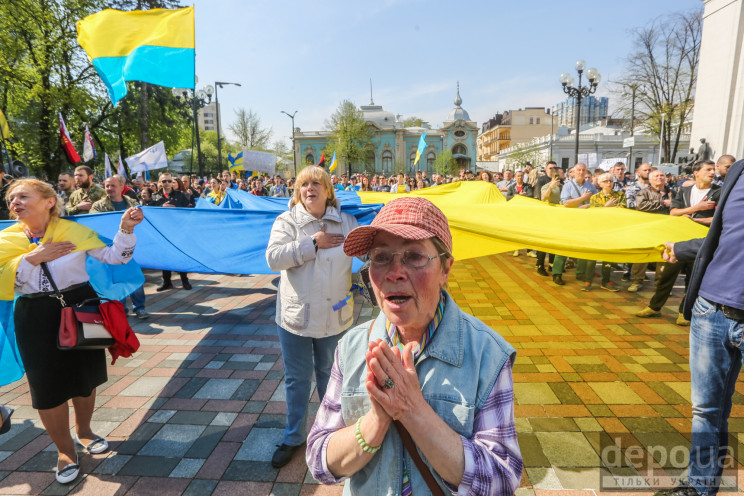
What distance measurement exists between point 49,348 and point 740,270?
169 inches

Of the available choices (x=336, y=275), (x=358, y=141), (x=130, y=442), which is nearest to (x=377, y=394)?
(x=336, y=275)

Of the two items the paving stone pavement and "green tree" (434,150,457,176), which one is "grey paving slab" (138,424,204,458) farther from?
"green tree" (434,150,457,176)

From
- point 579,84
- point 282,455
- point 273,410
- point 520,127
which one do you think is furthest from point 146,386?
point 520,127

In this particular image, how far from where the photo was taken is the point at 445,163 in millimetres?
69125

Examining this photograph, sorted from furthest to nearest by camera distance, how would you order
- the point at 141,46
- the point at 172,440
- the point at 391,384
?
the point at 141,46
the point at 172,440
the point at 391,384

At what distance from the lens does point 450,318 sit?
3.99ft

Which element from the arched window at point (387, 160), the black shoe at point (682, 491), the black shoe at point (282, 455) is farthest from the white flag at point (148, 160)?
the arched window at point (387, 160)

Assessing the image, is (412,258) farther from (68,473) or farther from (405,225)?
(68,473)

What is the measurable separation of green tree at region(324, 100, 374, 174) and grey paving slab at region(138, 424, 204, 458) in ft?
207

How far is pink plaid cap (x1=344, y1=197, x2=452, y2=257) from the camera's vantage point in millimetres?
1173

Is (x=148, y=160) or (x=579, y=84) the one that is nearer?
(x=148, y=160)

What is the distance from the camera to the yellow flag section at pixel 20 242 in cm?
259

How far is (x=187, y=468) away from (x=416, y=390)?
259cm

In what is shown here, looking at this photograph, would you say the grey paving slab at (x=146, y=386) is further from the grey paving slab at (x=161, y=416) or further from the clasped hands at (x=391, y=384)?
the clasped hands at (x=391, y=384)
